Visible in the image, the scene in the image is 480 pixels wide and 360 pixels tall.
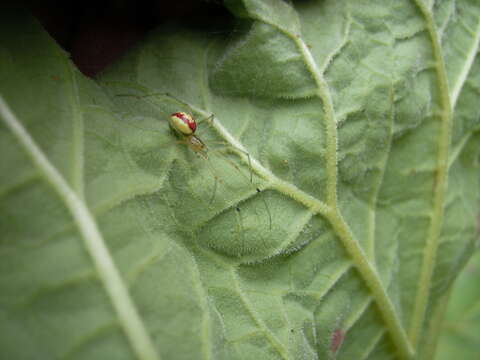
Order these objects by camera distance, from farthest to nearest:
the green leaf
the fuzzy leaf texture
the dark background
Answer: the green leaf → the dark background → the fuzzy leaf texture

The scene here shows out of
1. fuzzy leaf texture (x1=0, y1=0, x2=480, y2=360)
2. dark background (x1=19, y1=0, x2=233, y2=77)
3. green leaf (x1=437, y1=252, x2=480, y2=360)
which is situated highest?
dark background (x1=19, y1=0, x2=233, y2=77)

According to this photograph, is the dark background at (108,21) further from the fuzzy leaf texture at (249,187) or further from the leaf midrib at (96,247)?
the leaf midrib at (96,247)

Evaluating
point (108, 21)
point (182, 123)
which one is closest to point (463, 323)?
point (182, 123)

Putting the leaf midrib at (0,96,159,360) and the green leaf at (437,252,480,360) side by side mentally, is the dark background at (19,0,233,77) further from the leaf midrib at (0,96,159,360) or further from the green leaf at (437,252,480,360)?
the green leaf at (437,252,480,360)

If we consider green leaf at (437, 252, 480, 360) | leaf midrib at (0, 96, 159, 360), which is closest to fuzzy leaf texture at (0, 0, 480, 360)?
leaf midrib at (0, 96, 159, 360)

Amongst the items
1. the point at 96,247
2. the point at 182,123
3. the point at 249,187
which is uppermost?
the point at 182,123

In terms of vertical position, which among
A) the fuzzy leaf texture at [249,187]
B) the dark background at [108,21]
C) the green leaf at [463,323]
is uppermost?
the dark background at [108,21]

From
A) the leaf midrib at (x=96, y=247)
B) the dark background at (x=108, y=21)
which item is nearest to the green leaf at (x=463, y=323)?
the leaf midrib at (x=96, y=247)

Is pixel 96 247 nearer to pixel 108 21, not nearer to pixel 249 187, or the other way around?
pixel 249 187
